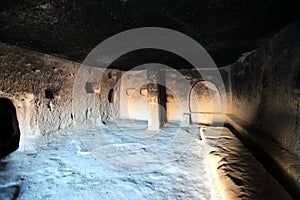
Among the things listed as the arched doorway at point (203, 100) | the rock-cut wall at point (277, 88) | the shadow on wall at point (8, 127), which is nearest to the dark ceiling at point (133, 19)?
the rock-cut wall at point (277, 88)

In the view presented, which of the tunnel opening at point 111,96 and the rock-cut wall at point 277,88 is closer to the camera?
the rock-cut wall at point 277,88

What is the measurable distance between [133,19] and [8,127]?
11.8ft

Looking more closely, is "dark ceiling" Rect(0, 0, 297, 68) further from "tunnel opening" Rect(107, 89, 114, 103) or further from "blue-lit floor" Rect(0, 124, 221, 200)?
"tunnel opening" Rect(107, 89, 114, 103)

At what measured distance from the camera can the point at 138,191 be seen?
6.01 feet

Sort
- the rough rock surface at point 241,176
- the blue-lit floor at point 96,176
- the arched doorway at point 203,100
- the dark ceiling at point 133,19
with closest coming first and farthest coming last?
the rough rock surface at point 241,176 → the dark ceiling at point 133,19 → the blue-lit floor at point 96,176 → the arched doorway at point 203,100

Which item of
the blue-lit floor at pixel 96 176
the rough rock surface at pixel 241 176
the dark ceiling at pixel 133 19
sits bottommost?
the blue-lit floor at pixel 96 176

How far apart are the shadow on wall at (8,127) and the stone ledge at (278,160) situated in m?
3.93

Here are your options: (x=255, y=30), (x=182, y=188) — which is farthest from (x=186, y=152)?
(x=255, y=30)

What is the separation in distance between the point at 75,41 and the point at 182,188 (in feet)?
7.80

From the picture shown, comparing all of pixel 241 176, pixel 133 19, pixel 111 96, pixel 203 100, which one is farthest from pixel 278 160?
pixel 111 96

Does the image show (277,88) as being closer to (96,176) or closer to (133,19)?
(133,19)

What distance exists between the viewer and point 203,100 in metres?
5.29

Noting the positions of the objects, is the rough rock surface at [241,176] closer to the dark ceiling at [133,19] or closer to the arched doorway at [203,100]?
the dark ceiling at [133,19]

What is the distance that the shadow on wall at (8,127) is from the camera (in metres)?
3.18
